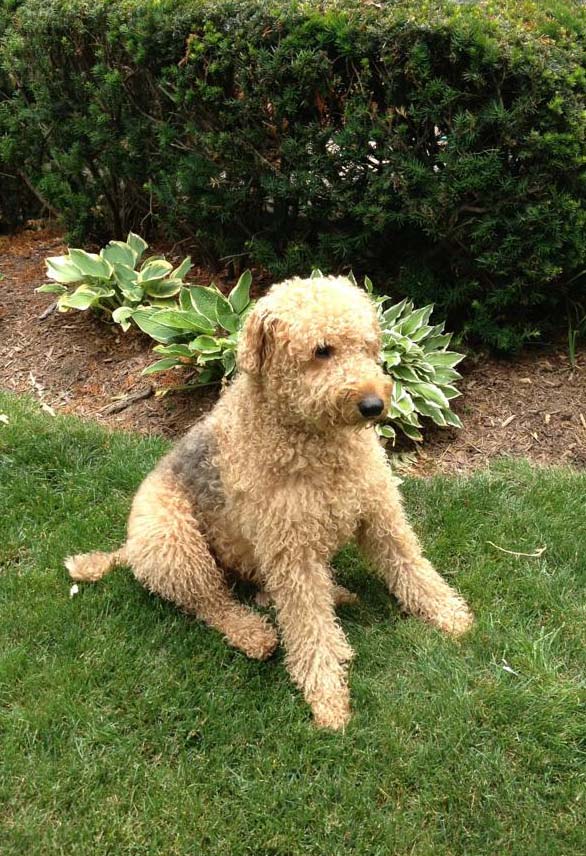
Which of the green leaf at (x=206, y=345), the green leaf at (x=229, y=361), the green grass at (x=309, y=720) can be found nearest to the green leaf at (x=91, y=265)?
the green leaf at (x=206, y=345)

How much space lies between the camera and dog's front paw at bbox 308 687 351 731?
8.78 feet

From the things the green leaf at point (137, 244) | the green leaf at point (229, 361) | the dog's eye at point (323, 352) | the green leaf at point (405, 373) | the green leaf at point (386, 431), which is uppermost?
the dog's eye at point (323, 352)

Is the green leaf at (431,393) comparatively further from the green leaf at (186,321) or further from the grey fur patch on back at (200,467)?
the grey fur patch on back at (200,467)

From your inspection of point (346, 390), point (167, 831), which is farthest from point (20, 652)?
point (346, 390)

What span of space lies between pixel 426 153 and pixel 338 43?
773 mm

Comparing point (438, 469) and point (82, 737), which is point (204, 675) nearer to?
point (82, 737)

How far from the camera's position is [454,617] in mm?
3047

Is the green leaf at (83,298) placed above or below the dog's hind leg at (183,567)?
above

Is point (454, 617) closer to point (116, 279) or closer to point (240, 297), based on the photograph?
point (240, 297)

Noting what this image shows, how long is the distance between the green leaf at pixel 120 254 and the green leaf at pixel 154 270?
0.57 ft

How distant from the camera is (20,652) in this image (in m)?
3.07

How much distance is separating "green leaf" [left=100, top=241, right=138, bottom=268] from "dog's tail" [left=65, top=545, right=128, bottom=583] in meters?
2.55

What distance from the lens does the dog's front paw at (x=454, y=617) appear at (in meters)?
3.01

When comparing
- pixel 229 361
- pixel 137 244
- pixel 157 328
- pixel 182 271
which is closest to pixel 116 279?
pixel 137 244
